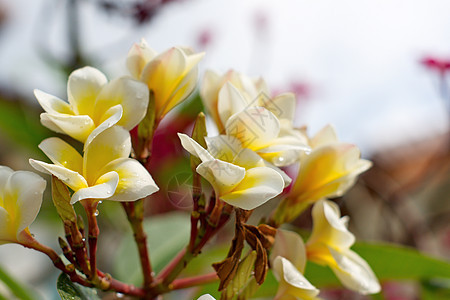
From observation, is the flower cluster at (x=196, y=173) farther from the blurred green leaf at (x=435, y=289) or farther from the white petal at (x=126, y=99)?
the blurred green leaf at (x=435, y=289)

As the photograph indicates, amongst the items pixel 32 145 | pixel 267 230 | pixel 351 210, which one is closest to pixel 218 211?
pixel 267 230

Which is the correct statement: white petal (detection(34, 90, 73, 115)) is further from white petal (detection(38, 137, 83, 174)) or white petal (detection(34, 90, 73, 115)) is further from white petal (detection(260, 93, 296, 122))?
white petal (detection(260, 93, 296, 122))

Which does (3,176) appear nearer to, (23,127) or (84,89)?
(84,89)

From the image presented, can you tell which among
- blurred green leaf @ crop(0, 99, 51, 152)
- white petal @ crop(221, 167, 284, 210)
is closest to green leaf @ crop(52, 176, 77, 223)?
white petal @ crop(221, 167, 284, 210)

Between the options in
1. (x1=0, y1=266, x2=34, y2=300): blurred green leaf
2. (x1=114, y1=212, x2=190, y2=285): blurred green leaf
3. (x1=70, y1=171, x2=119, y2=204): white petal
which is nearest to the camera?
(x1=70, y1=171, x2=119, y2=204): white petal

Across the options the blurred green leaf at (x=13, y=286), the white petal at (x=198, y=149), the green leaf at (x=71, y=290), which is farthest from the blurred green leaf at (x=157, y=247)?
the white petal at (x=198, y=149)

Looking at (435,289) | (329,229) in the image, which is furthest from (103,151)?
(435,289)

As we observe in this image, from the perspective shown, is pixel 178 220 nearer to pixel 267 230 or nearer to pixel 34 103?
pixel 267 230
